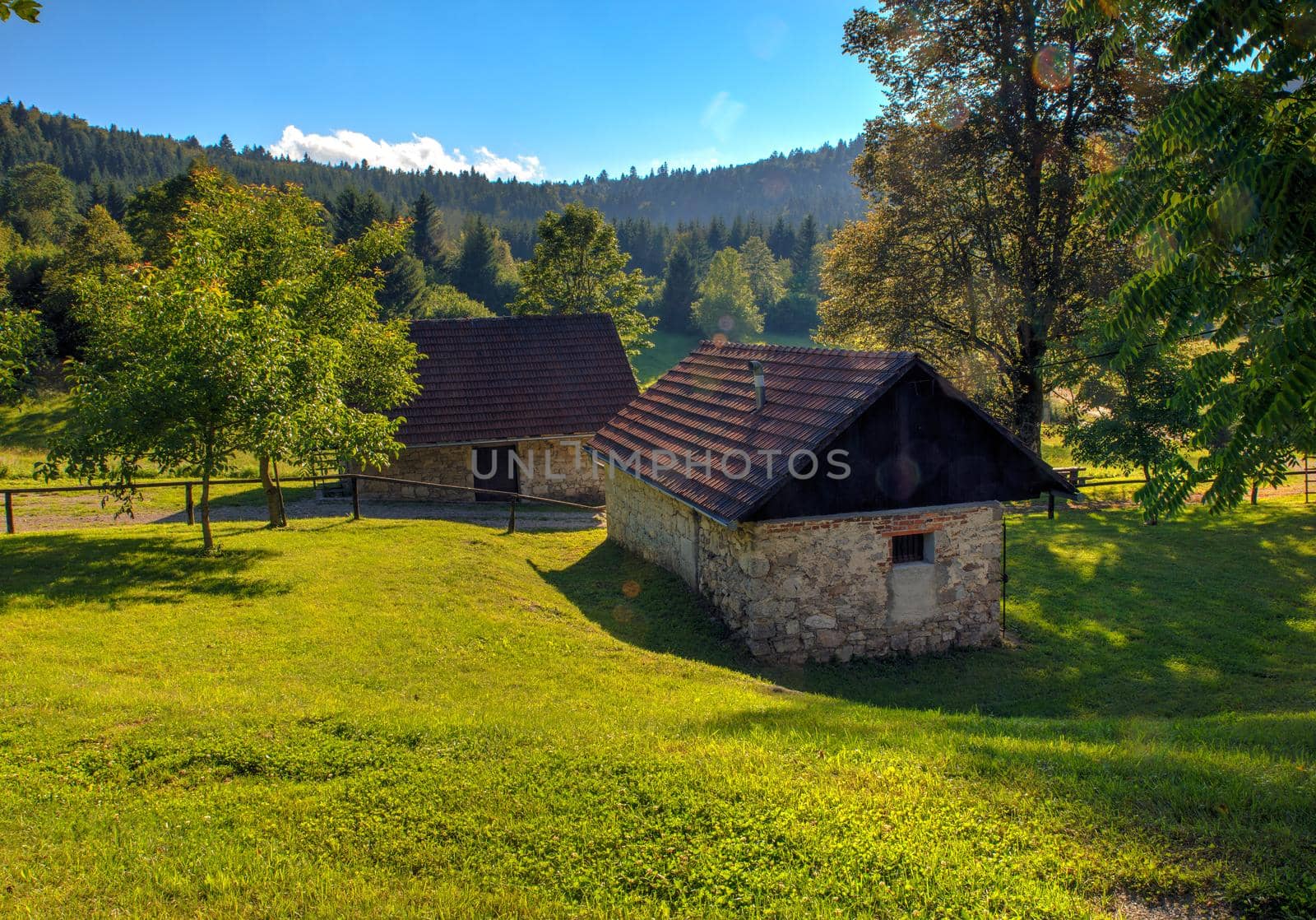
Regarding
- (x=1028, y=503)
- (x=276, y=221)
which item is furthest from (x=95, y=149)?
(x=1028, y=503)

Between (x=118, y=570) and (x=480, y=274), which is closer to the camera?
(x=118, y=570)

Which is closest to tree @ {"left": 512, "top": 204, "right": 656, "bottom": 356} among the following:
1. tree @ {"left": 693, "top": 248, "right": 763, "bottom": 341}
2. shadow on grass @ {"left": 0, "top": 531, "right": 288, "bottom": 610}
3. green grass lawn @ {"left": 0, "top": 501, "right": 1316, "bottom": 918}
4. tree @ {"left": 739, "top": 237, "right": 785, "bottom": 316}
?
shadow on grass @ {"left": 0, "top": 531, "right": 288, "bottom": 610}

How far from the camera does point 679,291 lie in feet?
272

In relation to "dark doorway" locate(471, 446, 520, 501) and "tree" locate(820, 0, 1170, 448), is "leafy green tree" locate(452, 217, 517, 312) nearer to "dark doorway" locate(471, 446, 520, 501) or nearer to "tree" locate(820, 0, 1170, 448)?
"dark doorway" locate(471, 446, 520, 501)

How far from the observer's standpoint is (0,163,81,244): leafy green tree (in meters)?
77.8

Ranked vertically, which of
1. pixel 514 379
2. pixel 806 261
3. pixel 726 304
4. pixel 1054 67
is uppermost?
pixel 806 261

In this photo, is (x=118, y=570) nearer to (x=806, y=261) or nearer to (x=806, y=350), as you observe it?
(x=806, y=350)

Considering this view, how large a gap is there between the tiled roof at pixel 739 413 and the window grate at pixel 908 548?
2339mm

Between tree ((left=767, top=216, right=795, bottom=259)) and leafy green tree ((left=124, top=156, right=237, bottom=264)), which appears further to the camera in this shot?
tree ((left=767, top=216, right=795, bottom=259))

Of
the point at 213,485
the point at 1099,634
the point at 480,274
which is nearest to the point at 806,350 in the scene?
the point at 1099,634

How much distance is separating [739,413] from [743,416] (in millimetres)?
199

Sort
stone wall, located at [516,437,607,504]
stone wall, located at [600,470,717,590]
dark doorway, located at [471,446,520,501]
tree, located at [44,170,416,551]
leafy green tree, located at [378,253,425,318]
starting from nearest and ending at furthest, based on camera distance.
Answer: tree, located at [44,170,416,551] → stone wall, located at [600,470,717,590] → dark doorway, located at [471,446,520,501] → stone wall, located at [516,437,607,504] → leafy green tree, located at [378,253,425,318]

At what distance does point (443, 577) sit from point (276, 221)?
1109 centimetres

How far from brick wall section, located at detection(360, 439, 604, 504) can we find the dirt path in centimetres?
56
